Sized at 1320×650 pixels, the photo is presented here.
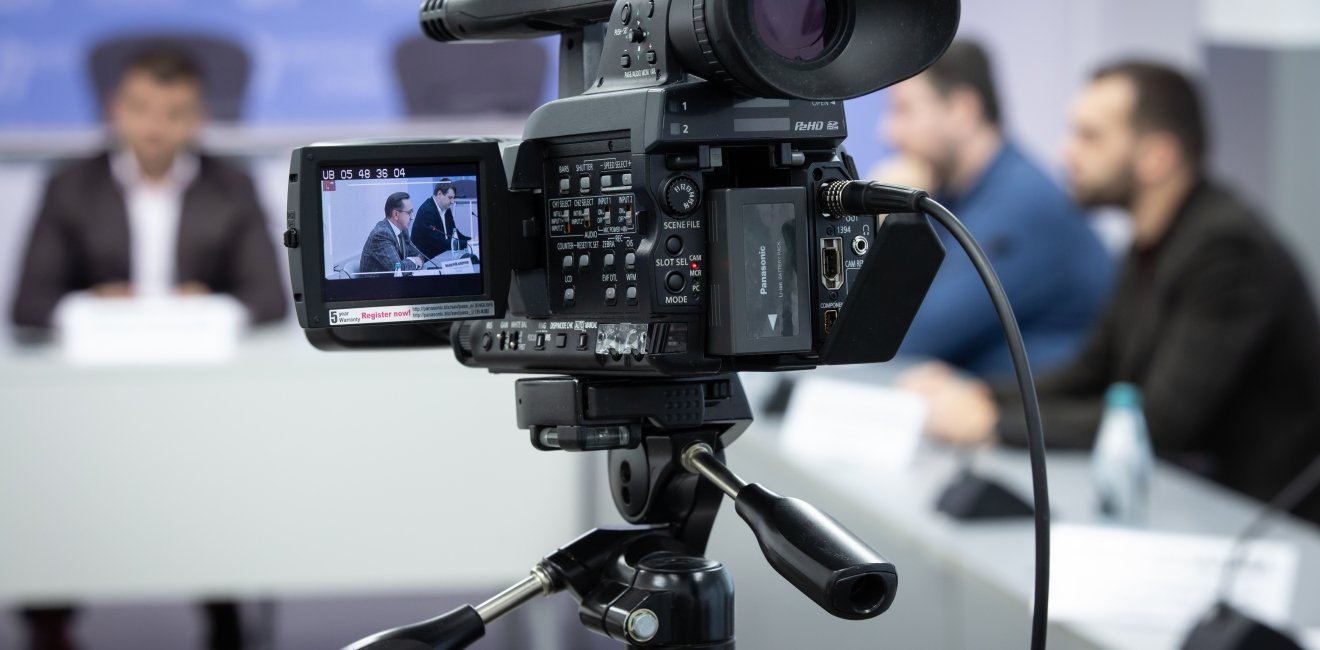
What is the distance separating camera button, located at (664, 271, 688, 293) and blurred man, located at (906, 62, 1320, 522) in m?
1.85

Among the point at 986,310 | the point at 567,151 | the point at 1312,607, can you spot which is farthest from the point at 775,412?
the point at 567,151

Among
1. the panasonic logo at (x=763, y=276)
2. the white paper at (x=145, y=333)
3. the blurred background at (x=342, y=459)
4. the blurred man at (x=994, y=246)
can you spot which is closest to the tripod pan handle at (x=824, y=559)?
the panasonic logo at (x=763, y=276)

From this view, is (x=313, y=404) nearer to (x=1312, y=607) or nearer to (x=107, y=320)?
(x=107, y=320)

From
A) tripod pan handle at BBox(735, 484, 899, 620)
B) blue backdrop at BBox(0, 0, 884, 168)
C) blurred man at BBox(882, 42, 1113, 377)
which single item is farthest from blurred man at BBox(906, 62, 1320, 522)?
blue backdrop at BBox(0, 0, 884, 168)

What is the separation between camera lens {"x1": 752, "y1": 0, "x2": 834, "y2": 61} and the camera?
0.82m

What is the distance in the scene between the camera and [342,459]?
10.8 feet

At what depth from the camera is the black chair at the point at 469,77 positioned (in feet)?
18.6

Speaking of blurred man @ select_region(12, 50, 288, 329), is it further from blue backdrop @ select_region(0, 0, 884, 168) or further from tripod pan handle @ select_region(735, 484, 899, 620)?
tripod pan handle @ select_region(735, 484, 899, 620)

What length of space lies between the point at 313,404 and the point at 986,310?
5.77 ft

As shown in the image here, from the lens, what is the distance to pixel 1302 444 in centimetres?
287

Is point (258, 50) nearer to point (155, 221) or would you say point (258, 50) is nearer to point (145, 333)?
point (155, 221)

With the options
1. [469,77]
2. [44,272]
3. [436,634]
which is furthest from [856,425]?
[469,77]

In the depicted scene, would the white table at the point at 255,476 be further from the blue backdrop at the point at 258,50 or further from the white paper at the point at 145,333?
the blue backdrop at the point at 258,50

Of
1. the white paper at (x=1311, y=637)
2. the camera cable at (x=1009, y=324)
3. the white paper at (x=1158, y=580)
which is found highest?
the camera cable at (x=1009, y=324)
